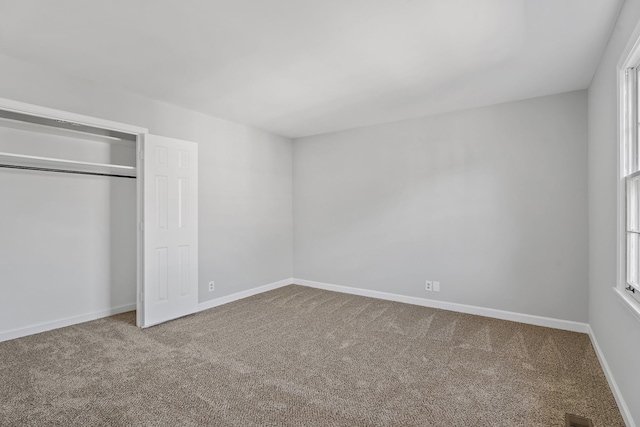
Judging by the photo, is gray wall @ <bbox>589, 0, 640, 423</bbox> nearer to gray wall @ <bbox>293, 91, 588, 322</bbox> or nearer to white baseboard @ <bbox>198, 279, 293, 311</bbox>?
gray wall @ <bbox>293, 91, 588, 322</bbox>

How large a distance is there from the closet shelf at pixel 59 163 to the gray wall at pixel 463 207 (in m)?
2.72

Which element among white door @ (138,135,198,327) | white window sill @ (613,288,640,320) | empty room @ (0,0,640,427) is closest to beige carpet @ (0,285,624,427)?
empty room @ (0,0,640,427)

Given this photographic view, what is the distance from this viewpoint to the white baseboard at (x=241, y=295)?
416 cm

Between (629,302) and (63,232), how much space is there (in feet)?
15.7

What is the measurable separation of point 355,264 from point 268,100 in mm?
2661

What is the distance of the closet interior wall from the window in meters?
4.63

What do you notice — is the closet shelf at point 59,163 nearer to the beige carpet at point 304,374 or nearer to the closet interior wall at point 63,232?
the closet interior wall at point 63,232

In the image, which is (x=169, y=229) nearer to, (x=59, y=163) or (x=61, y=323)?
(x=59, y=163)

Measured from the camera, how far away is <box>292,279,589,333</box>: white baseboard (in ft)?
11.0

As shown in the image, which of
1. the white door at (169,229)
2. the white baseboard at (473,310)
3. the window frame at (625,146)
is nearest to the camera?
the window frame at (625,146)

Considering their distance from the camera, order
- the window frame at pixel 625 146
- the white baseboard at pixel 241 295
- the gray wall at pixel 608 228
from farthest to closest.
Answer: the white baseboard at pixel 241 295
the window frame at pixel 625 146
the gray wall at pixel 608 228

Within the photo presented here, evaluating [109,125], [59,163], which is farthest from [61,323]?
[109,125]

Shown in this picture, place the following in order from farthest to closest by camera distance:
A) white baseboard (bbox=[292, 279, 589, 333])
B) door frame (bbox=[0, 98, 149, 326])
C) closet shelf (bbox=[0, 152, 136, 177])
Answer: white baseboard (bbox=[292, 279, 589, 333]) → closet shelf (bbox=[0, 152, 136, 177]) → door frame (bbox=[0, 98, 149, 326])

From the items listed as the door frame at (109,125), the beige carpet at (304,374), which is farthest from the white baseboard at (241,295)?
→ the door frame at (109,125)
